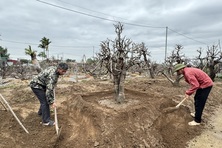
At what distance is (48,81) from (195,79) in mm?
3548

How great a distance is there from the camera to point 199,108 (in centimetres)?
549

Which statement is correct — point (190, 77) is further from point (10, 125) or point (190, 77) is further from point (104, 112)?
point (10, 125)

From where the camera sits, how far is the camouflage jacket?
15.4ft

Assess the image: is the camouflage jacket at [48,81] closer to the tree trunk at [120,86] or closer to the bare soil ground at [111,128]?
the bare soil ground at [111,128]

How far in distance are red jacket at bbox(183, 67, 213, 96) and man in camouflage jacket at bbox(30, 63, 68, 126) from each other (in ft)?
9.82

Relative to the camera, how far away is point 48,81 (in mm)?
4777

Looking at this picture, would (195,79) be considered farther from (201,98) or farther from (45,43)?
(45,43)

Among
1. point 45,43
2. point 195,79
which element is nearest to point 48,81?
point 195,79

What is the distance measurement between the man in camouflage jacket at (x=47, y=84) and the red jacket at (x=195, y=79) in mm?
2992

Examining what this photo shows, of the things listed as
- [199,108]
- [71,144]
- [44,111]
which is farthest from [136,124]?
[44,111]

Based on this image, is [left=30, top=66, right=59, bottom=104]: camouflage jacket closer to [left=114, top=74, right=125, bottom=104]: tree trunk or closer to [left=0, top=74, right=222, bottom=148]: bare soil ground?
[left=0, top=74, right=222, bottom=148]: bare soil ground

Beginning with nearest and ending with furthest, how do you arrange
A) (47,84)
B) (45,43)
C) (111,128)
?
1. (111,128)
2. (47,84)
3. (45,43)

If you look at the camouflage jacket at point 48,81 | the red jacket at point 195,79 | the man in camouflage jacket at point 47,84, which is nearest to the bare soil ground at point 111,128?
the man in camouflage jacket at point 47,84

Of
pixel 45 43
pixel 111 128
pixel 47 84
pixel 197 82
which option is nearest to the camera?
pixel 111 128
